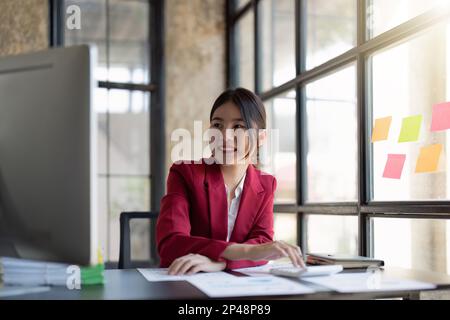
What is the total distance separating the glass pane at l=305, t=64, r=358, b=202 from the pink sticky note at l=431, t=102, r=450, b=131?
2.37 ft

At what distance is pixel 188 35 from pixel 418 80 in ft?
8.13

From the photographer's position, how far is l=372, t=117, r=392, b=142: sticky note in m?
2.54

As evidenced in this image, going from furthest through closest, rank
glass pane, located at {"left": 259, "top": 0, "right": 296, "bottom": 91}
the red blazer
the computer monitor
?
glass pane, located at {"left": 259, "top": 0, "right": 296, "bottom": 91} < the red blazer < the computer monitor

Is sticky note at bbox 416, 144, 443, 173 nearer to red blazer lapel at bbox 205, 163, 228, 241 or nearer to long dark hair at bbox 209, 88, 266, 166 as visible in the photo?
long dark hair at bbox 209, 88, 266, 166

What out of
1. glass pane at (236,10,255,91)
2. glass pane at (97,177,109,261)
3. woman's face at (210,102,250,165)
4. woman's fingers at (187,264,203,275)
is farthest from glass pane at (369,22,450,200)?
glass pane at (97,177,109,261)

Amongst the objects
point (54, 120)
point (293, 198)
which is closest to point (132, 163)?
point (293, 198)

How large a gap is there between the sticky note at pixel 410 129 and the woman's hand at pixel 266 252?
102 centimetres

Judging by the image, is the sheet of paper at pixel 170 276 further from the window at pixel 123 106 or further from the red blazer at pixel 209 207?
the window at pixel 123 106

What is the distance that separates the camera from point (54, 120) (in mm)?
1146

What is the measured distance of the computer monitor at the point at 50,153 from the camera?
1128 millimetres

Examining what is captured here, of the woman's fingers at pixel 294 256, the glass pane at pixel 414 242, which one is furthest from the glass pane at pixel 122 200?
the woman's fingers at pixel 294 256

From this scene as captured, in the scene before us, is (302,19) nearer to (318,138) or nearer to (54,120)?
(318,138)

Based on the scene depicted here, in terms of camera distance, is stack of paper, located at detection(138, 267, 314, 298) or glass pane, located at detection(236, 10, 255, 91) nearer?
stack of paper, located at detection(138, 267, 314, 298)
